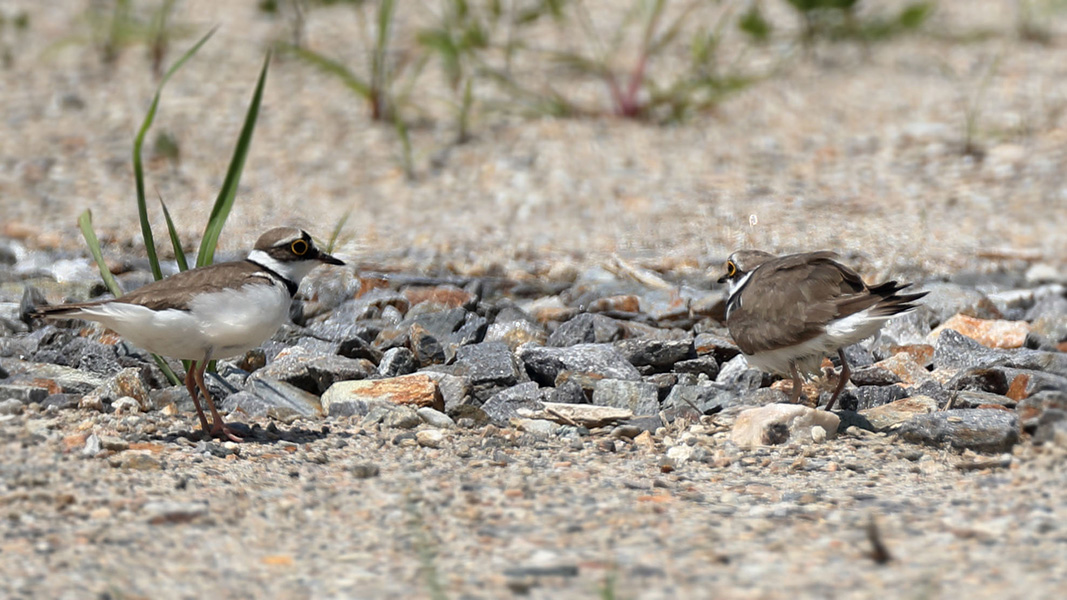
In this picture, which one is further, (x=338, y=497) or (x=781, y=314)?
(x=781, y=314)

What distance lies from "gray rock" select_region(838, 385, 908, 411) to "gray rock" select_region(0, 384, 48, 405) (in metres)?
2.83

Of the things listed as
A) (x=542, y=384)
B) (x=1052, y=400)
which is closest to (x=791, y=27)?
(x=542, y=384)

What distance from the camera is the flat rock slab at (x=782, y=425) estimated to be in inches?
154

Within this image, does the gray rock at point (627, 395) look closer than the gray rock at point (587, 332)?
Yes

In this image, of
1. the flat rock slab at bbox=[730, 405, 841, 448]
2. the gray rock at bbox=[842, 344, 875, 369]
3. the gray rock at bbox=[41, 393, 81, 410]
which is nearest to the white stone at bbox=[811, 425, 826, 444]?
the flat rock slab at bbox=[730, 405, 841, 448]

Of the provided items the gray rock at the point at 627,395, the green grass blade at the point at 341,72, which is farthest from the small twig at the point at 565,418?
the green grass blade at the point at 341,72

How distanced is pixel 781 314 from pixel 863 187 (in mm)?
3234

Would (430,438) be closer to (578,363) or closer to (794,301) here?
(578,363)

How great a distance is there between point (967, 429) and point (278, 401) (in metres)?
Answer: 2.30

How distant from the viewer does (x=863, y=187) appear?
7152mm

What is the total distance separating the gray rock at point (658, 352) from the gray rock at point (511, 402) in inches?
18.0

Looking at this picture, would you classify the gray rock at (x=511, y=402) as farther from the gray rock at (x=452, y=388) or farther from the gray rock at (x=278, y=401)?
the gray rock at (x=278, y=401)

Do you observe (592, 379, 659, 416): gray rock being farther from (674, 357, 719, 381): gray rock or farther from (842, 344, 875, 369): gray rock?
(842, 344, 875, 369): gray rock

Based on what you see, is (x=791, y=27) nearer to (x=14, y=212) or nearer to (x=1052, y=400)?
(x=14, y=212)
